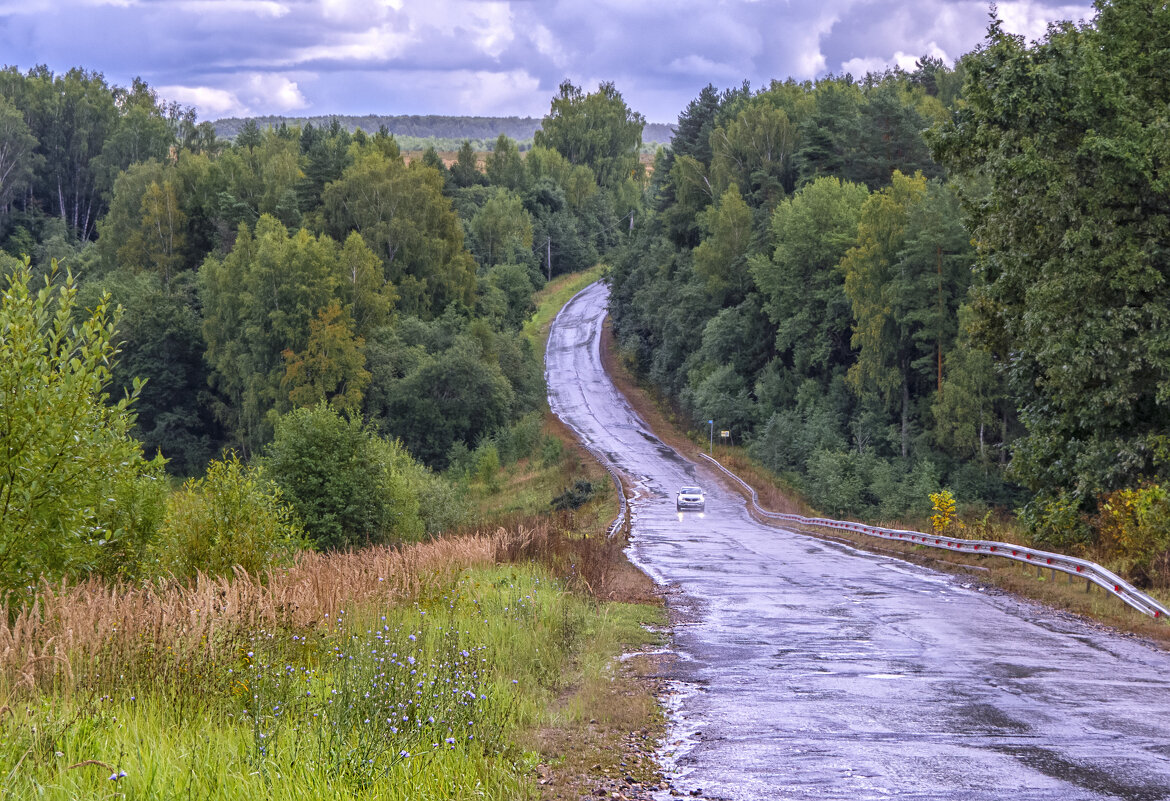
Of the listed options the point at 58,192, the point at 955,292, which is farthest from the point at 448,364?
the point at 58,192

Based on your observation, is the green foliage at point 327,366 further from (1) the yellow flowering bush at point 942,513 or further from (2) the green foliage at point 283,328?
(1) the yellow flowering bush at point 942,513

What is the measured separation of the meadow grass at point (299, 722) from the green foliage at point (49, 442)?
2586mm

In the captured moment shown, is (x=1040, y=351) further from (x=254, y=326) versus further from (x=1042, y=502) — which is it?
(x=254, y=326)

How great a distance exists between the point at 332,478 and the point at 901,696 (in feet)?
78.3

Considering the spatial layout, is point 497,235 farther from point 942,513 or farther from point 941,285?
point 942,513

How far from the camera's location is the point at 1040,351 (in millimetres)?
26719

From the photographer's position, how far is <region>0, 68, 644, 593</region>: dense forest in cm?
1047

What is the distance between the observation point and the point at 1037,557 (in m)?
21.3

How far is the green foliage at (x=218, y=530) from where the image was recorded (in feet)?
45.7

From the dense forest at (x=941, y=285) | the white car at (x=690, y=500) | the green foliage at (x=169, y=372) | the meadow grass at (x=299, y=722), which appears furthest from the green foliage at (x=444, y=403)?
the meadow grass at (x=299, y=722)

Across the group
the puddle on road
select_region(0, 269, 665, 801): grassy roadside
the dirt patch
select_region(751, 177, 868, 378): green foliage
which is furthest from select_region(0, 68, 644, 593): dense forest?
select_region(751, 177, 868, 378): green foliage

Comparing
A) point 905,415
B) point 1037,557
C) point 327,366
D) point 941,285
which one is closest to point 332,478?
point 1037,557

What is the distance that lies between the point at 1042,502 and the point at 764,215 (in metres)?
60.2

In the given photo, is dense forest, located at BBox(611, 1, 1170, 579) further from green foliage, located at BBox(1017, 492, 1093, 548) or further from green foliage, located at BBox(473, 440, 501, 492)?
green foliage, located at BBox(473, 440, 501, 492)
